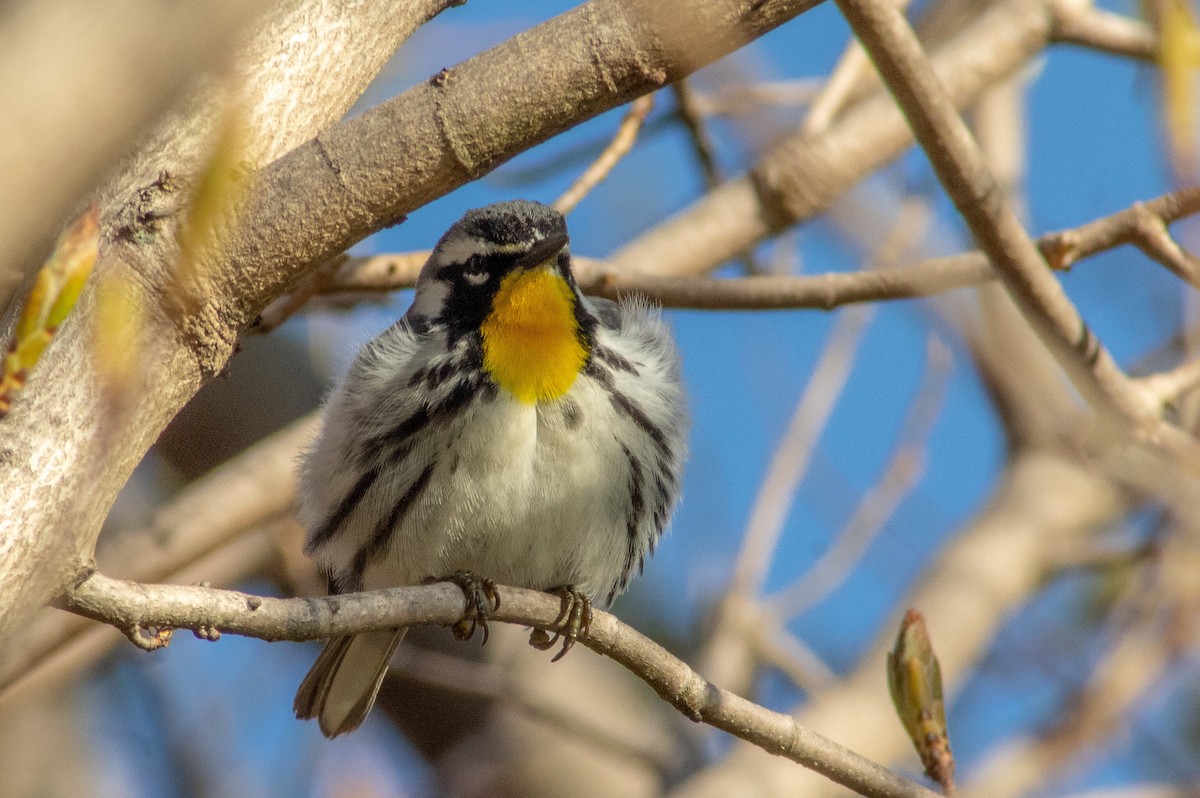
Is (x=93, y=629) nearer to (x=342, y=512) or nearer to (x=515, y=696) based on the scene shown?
(x=342, y=512)

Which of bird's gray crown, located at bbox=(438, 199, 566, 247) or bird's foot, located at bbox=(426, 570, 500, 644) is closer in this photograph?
bird's foot, located at bbox=(426, 570, 500, 644)

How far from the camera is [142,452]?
8.88 ft

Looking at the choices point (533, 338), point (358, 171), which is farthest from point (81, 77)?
point (533, 338)

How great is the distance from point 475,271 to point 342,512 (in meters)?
1.03

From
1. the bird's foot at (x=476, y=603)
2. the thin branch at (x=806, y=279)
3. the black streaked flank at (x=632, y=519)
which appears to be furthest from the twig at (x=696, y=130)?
the bird's foot at (x=476, y=603)

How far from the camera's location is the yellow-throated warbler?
178 inches

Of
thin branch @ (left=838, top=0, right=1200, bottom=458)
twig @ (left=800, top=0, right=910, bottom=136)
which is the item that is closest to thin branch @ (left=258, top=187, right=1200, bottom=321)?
thin branch @ (left=838, top=0, right=1200, bottom=458)

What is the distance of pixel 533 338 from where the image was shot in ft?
15.1

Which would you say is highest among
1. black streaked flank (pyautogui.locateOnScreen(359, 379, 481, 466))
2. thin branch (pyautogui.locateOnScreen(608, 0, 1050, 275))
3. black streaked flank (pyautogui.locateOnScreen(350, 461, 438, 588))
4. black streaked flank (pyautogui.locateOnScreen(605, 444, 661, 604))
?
thin branch (pyautogui.locateOnScreen(608, 0, 1050, 275))

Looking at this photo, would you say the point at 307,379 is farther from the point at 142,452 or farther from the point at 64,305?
the point at 64,305

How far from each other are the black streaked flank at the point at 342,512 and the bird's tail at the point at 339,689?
15.7 inches

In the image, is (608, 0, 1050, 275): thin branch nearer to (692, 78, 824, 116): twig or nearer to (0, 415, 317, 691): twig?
(692, 78, 824, 116): twig

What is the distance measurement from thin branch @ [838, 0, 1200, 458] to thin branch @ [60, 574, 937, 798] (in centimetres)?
133

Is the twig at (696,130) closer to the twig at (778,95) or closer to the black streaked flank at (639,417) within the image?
the twig at (778,95)
